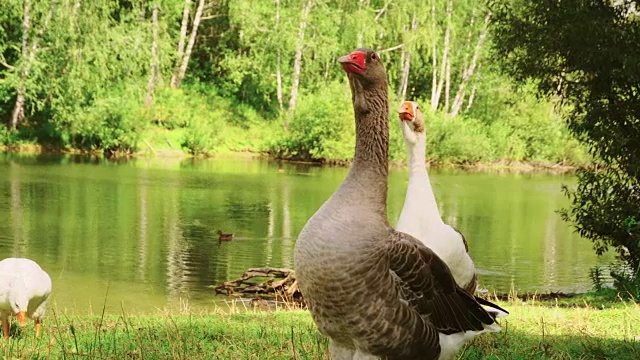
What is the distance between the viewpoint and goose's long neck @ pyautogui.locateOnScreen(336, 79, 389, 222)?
4895 millimetres

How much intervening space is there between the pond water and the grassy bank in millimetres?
4165

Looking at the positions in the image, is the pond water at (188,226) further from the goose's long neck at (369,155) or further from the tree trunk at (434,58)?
the tree trunk at (434,58)

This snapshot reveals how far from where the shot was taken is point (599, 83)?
16.1 meters

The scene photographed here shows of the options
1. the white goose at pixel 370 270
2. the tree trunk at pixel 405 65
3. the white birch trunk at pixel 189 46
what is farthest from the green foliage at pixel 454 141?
the white goose at pixel 370 270

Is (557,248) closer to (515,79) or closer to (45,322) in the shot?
(515,79)

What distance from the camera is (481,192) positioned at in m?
42.8

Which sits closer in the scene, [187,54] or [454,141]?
[187,54]

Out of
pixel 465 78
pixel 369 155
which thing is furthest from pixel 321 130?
pixel 369 155

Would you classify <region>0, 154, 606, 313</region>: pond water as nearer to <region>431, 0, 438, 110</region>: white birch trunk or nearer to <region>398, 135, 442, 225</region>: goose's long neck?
Result: <region>398, 135, 442, 225</region>: goose's long neck

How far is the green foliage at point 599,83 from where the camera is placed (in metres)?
15.4

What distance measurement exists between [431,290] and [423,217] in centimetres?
219

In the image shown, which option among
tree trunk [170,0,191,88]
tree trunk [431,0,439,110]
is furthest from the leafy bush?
tree trunk [170,0,191,88]

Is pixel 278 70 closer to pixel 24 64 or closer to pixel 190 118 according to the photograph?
pixel 190 118

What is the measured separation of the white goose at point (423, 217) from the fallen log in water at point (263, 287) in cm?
743
